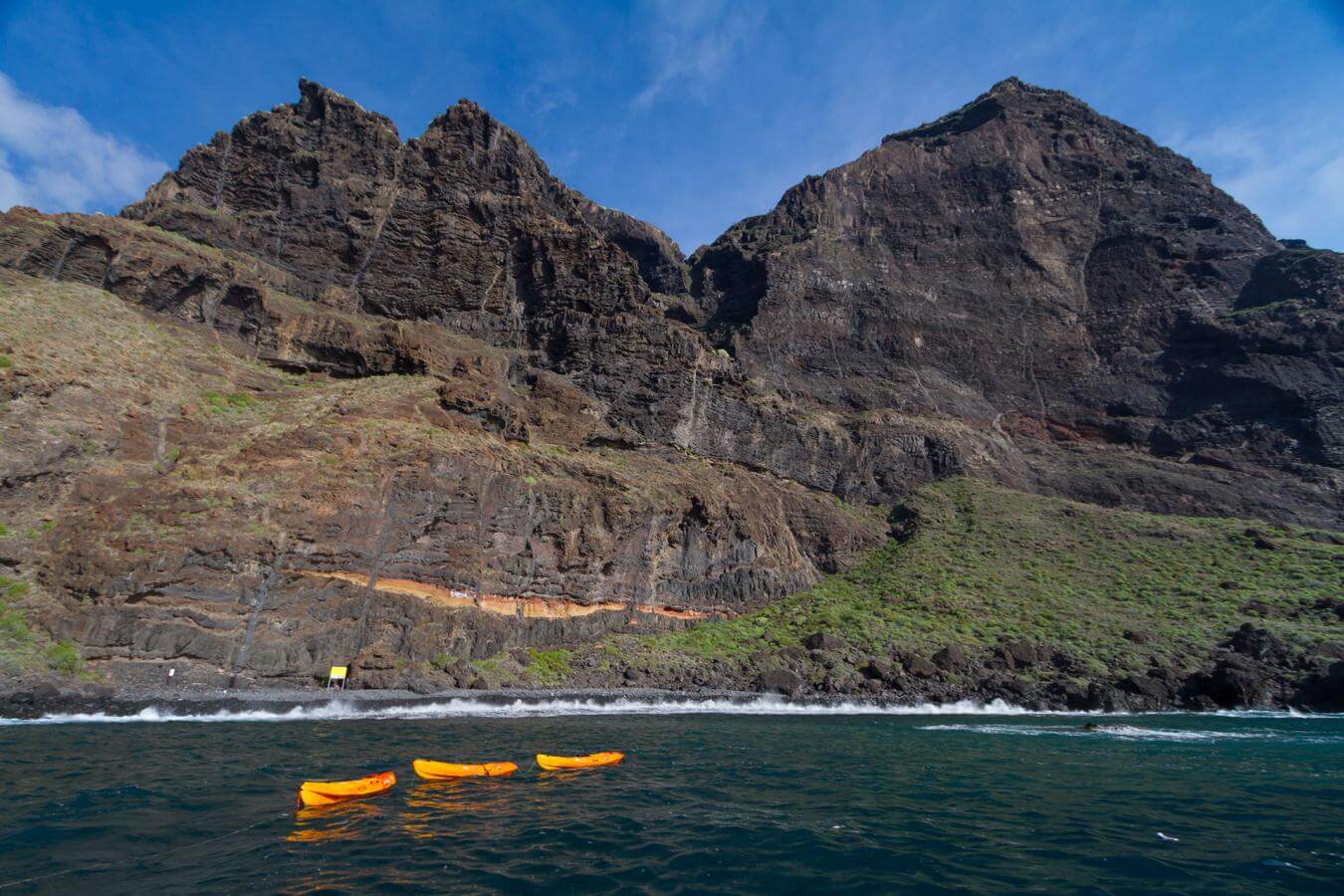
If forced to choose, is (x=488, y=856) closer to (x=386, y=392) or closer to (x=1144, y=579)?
(x=386, y=392)

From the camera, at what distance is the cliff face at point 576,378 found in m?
28.5

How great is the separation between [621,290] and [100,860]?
190 ft

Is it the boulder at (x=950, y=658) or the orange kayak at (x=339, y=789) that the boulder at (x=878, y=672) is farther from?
the orange kayak at (x=339, y=789)

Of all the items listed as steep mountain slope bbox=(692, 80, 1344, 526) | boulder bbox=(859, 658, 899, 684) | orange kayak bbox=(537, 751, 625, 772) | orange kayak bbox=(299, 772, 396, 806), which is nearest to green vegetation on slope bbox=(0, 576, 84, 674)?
orange kayak bbox=(299, 772, 396, 806)

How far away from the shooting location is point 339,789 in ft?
43.3

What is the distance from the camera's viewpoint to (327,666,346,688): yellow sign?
27.5 metres

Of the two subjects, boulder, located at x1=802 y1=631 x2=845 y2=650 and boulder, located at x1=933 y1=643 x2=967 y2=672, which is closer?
boulder, located at x1=933 y1=643 x2=967 y2=672

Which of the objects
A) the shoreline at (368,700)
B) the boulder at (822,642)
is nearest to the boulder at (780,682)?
the shoreline at (368,700)

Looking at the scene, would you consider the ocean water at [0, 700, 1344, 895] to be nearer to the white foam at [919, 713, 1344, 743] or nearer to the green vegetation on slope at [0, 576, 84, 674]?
the white foam at [919, 713, 1344, 743]

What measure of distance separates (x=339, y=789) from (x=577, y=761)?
658cm

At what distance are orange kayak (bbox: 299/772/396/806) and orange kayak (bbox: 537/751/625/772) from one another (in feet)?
13.5

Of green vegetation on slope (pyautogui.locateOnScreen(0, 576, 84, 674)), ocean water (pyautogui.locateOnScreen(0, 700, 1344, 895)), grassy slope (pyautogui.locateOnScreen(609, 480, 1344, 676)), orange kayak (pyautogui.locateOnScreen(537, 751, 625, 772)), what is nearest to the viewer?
ocean water (pyautogui.locateOnScreen(0, 700, 1344, 895))

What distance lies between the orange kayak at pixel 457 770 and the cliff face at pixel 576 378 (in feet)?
48.5

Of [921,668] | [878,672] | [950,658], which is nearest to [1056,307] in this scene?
[950,658]
